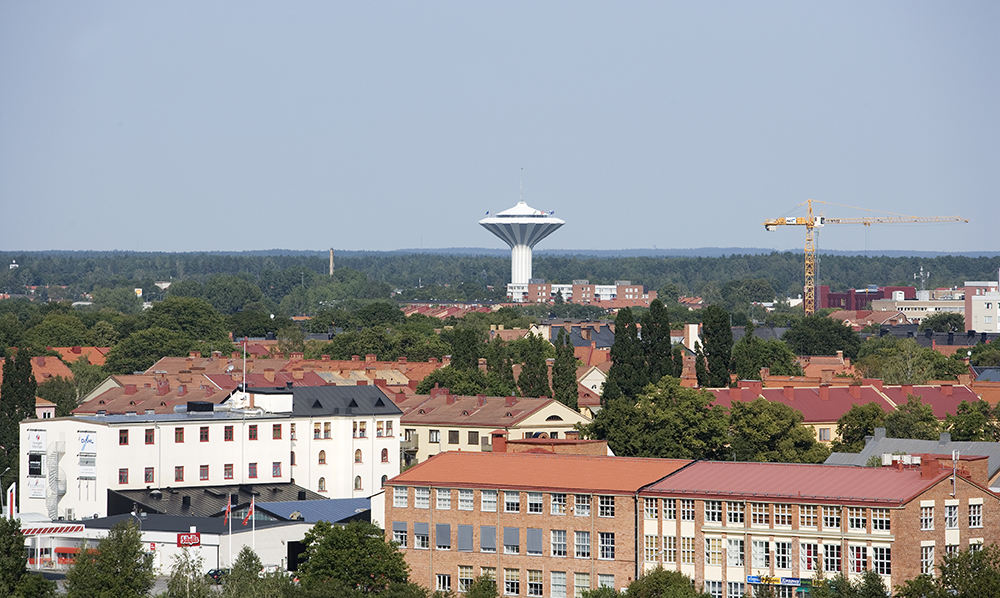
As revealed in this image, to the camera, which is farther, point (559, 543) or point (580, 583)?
point (559, 543)

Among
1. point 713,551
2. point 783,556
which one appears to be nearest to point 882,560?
point 783,556

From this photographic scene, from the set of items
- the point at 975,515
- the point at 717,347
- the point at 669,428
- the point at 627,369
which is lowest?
the point at 975,515

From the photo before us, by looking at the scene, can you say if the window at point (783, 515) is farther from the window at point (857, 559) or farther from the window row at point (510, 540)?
the window row at point (510, 540)

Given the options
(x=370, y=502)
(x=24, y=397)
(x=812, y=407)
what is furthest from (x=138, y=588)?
(x=812, y=407)

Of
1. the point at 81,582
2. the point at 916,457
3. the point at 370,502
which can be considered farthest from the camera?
the point at 370,502

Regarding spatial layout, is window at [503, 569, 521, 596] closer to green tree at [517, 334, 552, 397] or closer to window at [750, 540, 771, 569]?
window at [750, 540, 771, 569]

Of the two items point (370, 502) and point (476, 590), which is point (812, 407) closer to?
point (370, 502)

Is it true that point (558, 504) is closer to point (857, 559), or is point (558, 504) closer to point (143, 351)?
point (857, 559)

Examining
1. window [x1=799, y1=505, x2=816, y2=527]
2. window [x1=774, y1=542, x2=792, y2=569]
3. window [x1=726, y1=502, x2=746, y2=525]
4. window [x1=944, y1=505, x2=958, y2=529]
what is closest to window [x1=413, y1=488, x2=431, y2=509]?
window [x1=726, y1=502, x2=746, y2=525]
